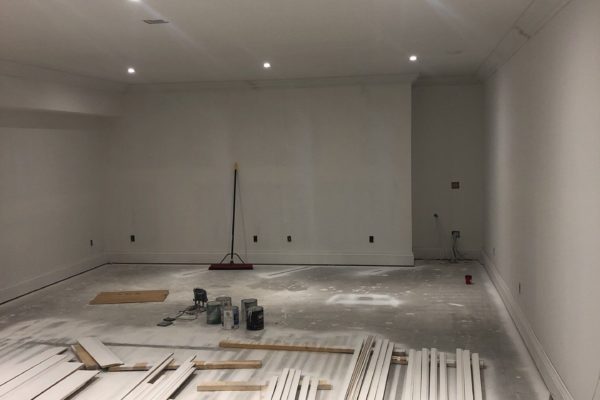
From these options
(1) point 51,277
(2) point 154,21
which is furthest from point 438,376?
(1) point 51,277

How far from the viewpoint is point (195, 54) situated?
617 cm

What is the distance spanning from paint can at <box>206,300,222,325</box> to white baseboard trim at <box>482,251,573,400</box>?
2942 millimetres

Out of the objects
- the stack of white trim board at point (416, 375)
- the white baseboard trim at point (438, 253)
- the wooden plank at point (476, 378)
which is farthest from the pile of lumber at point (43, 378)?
the white baseboard trim at point (438, 253)

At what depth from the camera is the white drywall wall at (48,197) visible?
7016mm

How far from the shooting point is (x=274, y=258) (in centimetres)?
890

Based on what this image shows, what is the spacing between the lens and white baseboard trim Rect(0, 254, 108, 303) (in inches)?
274

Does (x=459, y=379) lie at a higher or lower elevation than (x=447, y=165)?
lower

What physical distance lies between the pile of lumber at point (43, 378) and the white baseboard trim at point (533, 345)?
3.47 m

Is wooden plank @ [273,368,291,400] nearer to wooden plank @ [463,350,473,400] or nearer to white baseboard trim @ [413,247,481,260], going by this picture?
wooden plank @ [463,350,473,400]

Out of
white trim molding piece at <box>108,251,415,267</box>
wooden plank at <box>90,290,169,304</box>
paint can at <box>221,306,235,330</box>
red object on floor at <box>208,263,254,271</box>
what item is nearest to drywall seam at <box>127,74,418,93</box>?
white trim molding piece at <box>108,251,415,267</box>

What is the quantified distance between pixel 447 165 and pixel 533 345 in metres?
4.49

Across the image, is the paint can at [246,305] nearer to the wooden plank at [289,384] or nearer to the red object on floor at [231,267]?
the wooden plank at [289,384]

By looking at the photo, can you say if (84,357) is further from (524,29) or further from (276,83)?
(276,83)

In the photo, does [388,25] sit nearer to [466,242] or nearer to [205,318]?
[205,318]
